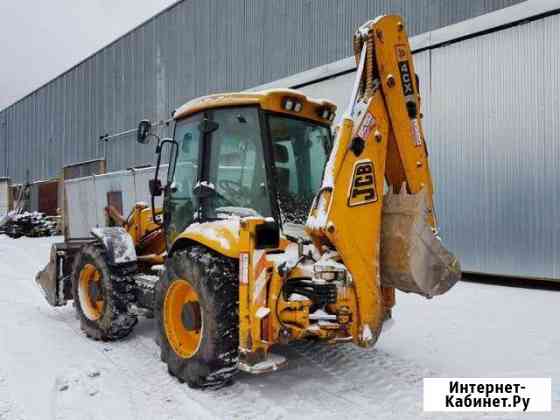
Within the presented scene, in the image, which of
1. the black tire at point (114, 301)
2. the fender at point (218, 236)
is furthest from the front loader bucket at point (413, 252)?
the black tire at point (114, 301)

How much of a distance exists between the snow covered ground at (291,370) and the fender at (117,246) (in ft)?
3.02

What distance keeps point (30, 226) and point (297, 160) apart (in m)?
20.9

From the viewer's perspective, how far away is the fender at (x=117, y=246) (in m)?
5.38

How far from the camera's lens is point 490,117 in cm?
906

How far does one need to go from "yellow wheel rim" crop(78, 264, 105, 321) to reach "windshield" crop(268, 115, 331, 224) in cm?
262

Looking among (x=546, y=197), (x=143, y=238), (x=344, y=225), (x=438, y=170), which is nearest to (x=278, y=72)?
(x=438, y=170)

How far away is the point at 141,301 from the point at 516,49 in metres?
7.59

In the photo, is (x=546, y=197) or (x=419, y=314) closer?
(x=419, y=314)

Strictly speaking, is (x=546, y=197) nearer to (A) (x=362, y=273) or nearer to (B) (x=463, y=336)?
(B) (x=463, y=336)

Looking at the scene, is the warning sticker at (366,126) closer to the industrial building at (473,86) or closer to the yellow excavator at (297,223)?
the yellow excavator at (297,223)

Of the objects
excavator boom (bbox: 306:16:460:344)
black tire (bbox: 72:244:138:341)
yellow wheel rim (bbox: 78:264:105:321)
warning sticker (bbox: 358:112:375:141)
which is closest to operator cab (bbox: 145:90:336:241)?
excavator boom (bbox: 306:16:460:344)

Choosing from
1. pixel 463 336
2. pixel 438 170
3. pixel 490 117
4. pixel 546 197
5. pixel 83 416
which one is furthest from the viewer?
pixel 438 170

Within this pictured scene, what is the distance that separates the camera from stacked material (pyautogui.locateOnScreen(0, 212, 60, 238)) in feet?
72.1

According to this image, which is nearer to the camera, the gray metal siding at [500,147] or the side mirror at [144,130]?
the side mirror at [144,130]
